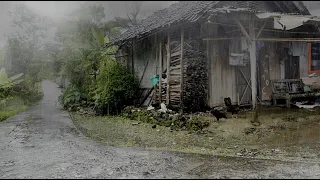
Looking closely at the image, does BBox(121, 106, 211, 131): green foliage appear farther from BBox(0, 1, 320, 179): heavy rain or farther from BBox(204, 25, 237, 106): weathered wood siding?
BBox(204, 25, 237, 106): weathered wood siding

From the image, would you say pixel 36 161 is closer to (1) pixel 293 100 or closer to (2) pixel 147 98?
(2) pixel 147 98

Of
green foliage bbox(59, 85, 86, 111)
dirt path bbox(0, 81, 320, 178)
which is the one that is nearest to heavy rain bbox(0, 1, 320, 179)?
dirt path bbox(0, 81, 320, 178)

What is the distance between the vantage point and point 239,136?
→ 7.05 metres

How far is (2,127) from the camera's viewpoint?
31.7ft

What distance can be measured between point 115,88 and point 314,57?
720cm

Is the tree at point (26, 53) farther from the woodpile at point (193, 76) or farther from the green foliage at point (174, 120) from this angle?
the woodpile at point (193, 76)

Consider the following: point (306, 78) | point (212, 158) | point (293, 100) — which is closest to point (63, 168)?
point (212, 158)

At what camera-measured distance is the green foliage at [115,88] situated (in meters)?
11.4

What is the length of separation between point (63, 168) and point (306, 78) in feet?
31.0

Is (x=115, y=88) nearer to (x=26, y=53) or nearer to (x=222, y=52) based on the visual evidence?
(x=222, y=52)

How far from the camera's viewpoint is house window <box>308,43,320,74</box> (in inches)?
445

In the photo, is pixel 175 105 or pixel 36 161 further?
pixel 175 105

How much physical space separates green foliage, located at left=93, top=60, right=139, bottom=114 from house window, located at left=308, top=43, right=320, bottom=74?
6.29 metres

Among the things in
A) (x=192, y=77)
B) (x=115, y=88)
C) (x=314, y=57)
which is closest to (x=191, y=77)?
(x=192, y=77)
